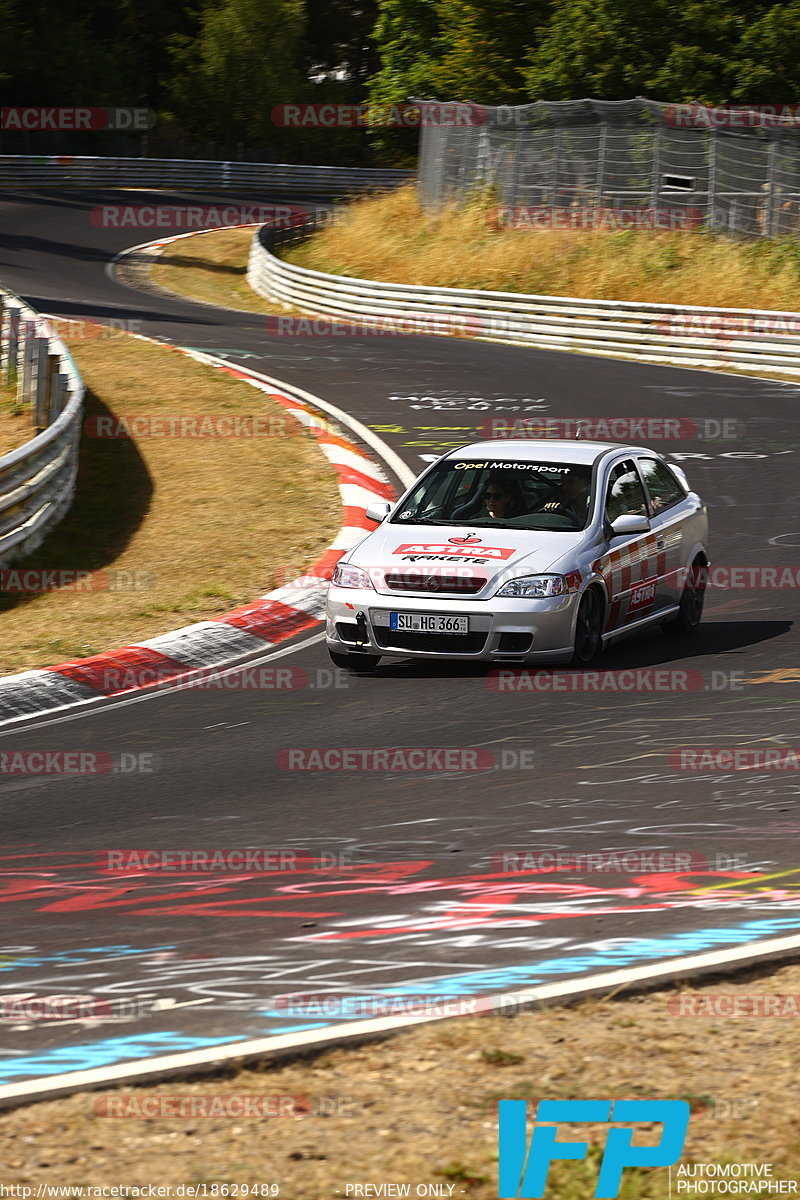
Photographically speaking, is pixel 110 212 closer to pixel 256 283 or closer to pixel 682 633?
pixel 256 283

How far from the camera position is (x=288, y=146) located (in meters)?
73.7

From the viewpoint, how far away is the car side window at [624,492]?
1151cm

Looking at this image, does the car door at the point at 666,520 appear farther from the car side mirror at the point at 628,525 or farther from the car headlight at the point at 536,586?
the car headlight at the point at 536,586

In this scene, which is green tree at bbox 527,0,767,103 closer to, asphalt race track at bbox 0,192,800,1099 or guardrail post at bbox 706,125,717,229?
guardrail post at bbox 706,125,717,229

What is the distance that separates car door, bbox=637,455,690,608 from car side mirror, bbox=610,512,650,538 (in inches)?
23.5

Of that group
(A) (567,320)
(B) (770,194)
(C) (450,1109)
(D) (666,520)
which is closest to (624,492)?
(D) (666,520)

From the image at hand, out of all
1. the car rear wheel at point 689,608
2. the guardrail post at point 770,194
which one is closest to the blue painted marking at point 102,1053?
the car rear wheel at point 689,608

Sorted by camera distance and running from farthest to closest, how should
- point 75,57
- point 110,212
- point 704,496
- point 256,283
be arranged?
point 75,57, point 110,212, point 256,283, point 704,496

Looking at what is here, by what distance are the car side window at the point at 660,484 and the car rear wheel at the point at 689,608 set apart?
1.74 ft

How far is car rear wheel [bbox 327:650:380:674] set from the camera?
10820 millimetres

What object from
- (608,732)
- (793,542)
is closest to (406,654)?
(608,732)

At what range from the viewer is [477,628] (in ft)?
34.0

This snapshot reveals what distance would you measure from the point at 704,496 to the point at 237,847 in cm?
1094

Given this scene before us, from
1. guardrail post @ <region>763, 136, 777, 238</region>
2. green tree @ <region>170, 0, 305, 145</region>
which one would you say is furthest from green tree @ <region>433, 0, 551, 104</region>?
green tree @ <region>170, 0, 305, 145</region>
